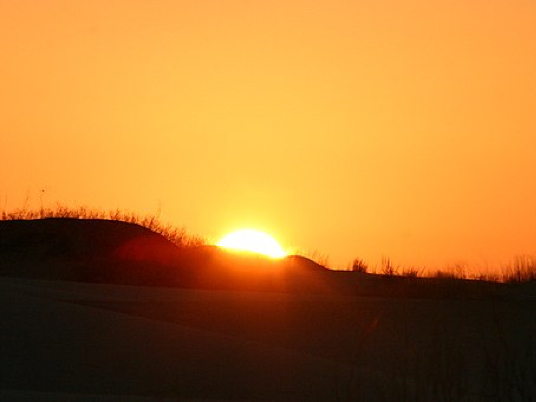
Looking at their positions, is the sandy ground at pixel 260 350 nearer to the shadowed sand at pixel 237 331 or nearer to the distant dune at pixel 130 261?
the shadowed sand at pixel 237 331

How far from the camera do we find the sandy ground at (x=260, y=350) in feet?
36.2

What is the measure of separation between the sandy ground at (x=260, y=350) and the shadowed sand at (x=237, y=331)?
0.11 feet

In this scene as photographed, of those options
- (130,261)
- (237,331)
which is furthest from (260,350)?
(130,261)

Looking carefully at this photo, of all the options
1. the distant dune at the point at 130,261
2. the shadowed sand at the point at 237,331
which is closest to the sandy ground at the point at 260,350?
the shadowed sand at the point at 237,331

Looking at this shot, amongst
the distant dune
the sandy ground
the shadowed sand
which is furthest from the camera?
the distant dune

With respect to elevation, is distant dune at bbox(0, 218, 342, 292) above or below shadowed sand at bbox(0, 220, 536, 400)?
above

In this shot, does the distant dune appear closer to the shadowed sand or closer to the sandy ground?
the shadowed sand

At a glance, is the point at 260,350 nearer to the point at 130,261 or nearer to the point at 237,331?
the point at 237,331

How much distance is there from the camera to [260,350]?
45.1 ft

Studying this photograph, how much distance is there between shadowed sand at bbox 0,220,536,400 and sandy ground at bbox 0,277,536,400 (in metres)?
0.03

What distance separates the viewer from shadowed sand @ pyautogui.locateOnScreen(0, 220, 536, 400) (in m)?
11.3

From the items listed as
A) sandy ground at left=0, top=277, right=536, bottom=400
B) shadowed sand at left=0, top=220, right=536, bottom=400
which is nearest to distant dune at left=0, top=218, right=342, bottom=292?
shadowed sand at left=0, top=220, right=536, bottom=400

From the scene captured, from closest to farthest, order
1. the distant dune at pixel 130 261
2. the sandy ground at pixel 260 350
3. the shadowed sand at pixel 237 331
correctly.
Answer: the sandy ground at pixel 260 350 → the shadowed sand at pixel 237 331 → the distant dune at pixel 130 261

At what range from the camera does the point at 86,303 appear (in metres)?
18.9
